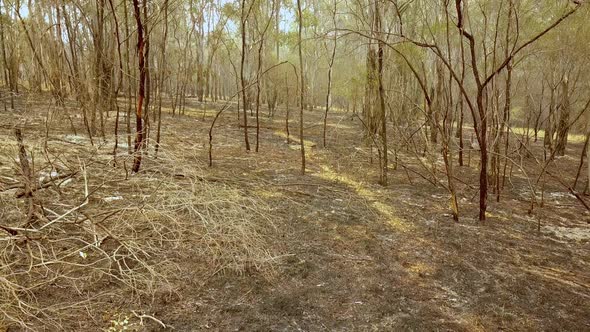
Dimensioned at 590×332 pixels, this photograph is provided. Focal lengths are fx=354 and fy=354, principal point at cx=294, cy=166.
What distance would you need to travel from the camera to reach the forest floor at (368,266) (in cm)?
274

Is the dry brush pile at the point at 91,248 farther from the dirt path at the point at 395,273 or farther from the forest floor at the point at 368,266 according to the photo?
the dirt path at the point at 395,273

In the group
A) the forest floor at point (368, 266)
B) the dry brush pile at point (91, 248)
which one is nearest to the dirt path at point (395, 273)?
the forest floor at point (368, 266)

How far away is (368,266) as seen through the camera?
3.59 m

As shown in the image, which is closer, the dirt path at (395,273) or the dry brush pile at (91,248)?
the dry brush pile at (91,248)

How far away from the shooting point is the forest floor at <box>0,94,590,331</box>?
2.74 m

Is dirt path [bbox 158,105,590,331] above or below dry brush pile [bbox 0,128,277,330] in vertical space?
below

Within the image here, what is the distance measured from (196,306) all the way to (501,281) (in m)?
2.85

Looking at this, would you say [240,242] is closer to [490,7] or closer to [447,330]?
[447,330]

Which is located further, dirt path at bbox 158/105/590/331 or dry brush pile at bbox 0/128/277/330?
dirt path at bbox 158/105/590/331

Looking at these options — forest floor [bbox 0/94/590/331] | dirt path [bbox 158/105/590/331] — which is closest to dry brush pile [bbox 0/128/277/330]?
forest floor [bbox 0/94/590/331]

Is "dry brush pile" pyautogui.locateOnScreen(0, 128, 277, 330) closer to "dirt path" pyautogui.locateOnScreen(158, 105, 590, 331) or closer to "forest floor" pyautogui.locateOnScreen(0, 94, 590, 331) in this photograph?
"forest floor" pyautogui.locateOnScreen(0, 94, 590, 331)

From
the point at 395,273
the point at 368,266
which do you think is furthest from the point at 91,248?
the point at 395,273

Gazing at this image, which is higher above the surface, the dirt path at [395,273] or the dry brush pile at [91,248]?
the dry brush pile at [91,248]

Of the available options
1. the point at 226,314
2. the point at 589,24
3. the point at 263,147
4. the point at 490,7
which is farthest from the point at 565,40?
the point at 226,314
